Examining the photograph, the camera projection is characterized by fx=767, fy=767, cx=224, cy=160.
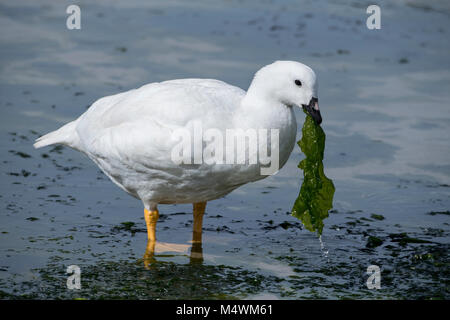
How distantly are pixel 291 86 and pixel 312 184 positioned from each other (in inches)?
41.2

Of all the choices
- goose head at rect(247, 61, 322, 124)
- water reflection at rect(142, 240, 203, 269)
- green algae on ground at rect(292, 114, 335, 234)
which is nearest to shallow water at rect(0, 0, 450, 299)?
water reflection at rect(142, 240, 203, 269)

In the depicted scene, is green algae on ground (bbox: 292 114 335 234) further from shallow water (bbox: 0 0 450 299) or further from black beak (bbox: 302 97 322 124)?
shallow water (bbox: 0 0 450 299)

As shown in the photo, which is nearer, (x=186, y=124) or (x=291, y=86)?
(x=291, y=86)

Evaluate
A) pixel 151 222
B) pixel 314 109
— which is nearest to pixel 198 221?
pixel 151 222

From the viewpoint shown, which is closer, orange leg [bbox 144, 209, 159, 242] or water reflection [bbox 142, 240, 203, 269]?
water reflection [bbox 142, 240, 203, 269]

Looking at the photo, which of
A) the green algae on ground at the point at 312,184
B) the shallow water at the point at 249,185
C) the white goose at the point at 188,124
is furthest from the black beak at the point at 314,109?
the shallow water at the point at 249,185

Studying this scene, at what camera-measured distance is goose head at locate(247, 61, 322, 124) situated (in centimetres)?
682

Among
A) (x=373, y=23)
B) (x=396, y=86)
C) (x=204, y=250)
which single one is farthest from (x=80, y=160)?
(x=373, y=23)

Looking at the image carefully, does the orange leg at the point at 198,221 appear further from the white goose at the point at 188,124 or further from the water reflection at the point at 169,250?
the white goose at the point at 188,124

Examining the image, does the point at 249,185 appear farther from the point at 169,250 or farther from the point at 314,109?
the point at 314,109

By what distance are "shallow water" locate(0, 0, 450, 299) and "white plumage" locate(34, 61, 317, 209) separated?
2.71 feet

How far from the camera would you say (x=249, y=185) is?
32.2 ft

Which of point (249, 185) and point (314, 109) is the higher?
point (314, 109)

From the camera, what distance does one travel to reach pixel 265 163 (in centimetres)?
698
